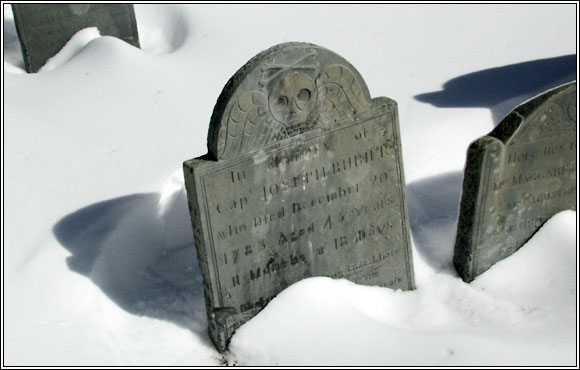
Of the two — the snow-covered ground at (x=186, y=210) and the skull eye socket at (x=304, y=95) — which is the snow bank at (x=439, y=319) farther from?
the skull eye socket at (x=304, y=95)

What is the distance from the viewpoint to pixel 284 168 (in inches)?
164

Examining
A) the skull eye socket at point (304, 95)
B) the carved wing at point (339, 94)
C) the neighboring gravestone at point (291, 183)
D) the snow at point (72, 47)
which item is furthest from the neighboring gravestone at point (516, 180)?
the snow at point (72, 47)

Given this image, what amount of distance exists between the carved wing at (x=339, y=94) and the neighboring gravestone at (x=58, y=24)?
5169 mm

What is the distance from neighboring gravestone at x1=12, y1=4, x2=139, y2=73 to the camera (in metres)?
8.38

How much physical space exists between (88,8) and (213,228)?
540 cm

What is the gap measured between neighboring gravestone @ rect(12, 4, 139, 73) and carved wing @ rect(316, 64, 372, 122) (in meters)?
5.17

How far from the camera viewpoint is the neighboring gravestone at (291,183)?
3955 mm

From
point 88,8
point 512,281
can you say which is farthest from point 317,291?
point 88,8

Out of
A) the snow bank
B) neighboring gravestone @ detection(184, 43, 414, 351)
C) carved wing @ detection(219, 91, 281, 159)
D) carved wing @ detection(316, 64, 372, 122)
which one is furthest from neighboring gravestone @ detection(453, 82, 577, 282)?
carved wing @ detection(219, 91, 281, 159)

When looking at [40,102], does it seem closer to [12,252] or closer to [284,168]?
[12,252]

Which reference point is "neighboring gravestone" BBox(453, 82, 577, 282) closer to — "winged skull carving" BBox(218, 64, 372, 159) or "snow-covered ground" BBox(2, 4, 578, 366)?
"snow-covered ground" BBox(2, 4, 578, 366)

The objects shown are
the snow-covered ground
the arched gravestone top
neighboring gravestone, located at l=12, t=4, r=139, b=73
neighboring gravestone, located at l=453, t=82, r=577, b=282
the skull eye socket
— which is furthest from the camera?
neighboring gravestone, located at l=12, t=4, r=139, b=73

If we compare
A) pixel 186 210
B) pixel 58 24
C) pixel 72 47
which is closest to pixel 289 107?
pixel 186 210

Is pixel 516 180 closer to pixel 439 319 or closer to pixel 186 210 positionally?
pixel 439 319
